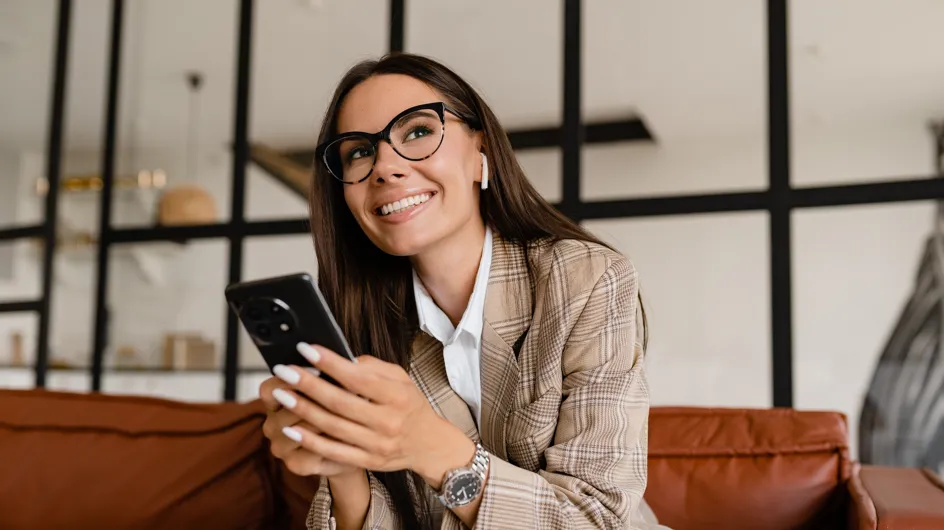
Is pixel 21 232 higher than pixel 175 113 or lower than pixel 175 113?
lower

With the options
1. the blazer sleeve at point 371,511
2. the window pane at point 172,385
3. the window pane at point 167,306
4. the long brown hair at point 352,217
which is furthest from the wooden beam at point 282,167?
the blazer sleeve at point 371,511

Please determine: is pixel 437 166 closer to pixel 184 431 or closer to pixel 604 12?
pixel 184 431

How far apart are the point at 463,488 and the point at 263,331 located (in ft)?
0.97

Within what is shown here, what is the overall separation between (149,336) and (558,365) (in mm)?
2234

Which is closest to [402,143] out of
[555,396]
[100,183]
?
[555,396]

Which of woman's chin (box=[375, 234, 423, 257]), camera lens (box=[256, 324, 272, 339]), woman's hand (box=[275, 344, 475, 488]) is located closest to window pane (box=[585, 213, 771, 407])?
woman's chin (box=[375, 234, 423, 257])

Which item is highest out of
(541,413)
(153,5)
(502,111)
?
(153,5)

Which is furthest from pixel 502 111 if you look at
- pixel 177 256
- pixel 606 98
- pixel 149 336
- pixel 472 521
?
pixel 472 521

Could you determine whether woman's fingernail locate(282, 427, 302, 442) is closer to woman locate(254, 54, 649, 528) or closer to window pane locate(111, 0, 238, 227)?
woman locate(254, 54, 649, 528)

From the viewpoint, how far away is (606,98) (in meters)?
2.46

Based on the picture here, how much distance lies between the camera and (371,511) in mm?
1138

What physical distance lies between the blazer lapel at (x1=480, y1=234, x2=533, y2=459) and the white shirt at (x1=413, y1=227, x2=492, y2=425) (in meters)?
0.01

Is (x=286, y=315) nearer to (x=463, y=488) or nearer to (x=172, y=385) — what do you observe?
(x=463, y=488)

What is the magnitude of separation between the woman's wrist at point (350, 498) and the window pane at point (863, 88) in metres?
1.57
